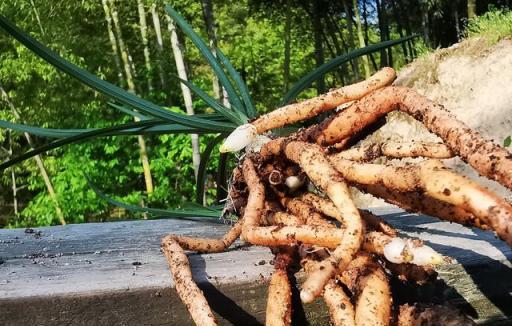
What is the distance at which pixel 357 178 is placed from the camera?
768 millimetres

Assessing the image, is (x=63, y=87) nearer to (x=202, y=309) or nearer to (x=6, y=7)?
(x=6, y=7)

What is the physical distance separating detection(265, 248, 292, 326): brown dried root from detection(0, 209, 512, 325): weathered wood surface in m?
0.03

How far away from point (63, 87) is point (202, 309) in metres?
8.61

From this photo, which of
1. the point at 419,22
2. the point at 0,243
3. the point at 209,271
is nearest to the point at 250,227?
the point at 209,271

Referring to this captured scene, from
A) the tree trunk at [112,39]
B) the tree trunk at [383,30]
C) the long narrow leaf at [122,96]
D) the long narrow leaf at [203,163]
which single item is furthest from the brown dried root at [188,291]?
the tree trunk at [383,30]

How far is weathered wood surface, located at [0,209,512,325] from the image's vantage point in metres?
0.67

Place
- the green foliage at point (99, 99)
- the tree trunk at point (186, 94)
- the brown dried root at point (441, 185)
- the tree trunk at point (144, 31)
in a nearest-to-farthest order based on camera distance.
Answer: the brown dried root at point (441, 185) < the tree trunk at point (186, 94) < the green foliage at point (99, 99) < the tree trunk at point (144, 31)

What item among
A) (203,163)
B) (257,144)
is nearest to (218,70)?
(203,163)

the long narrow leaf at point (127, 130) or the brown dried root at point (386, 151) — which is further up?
the long narrow leaf at point (127, 130)

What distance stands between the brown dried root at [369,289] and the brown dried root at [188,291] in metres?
0.17

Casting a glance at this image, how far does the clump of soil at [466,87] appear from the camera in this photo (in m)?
4.82

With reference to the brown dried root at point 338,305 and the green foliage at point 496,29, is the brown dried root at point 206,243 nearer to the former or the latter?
the brown dried root at point 338,305

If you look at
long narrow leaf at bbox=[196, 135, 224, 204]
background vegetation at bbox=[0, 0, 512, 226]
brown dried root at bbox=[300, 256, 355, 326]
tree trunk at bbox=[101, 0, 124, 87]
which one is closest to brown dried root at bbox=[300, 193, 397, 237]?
brown dried root at bbox=[300, 256, 355, 326]

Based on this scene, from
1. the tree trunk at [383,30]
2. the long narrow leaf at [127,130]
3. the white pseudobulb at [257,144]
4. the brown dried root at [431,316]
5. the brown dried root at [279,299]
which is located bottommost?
the brown dried root at [431,316]
